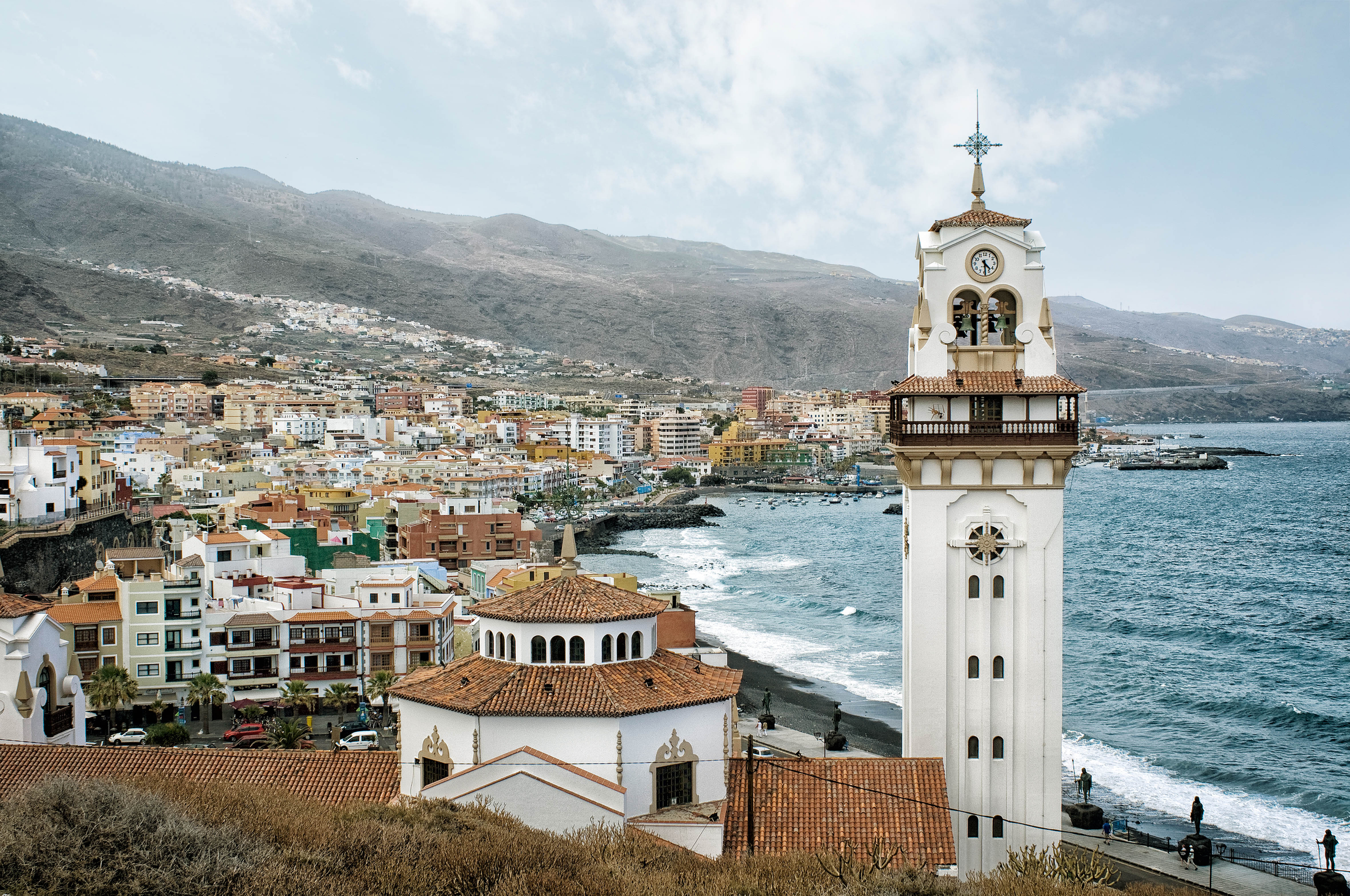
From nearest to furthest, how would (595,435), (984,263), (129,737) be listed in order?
1. (984,263)
2. (129,737)
3. (595,435)

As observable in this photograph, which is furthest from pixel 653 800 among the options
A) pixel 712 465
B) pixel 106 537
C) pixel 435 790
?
pixel 712 465

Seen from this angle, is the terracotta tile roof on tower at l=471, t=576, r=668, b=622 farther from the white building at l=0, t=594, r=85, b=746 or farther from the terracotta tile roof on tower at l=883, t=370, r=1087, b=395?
the white building at l=0, t=594, r=85, b=746

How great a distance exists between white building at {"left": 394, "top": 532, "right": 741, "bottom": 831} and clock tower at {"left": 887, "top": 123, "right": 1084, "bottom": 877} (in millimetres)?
3511

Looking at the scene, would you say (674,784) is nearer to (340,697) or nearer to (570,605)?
(570,605)

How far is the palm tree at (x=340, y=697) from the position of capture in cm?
3319

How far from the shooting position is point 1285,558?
3187 inches

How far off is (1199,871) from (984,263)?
1365cm

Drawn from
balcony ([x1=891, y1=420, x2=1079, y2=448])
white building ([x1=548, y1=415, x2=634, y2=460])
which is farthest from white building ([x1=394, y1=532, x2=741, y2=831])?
white building ([x1=548, y1=415, x2=634, y2=460])

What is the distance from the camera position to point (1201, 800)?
31594 millimetres

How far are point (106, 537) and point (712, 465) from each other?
111154 mm

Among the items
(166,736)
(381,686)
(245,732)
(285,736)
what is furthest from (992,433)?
(381,686)

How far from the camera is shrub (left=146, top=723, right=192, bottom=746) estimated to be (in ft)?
89.6

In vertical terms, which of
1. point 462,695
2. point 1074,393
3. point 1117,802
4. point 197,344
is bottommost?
point 1117,802

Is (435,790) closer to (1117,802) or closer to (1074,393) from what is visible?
(1074,393)
